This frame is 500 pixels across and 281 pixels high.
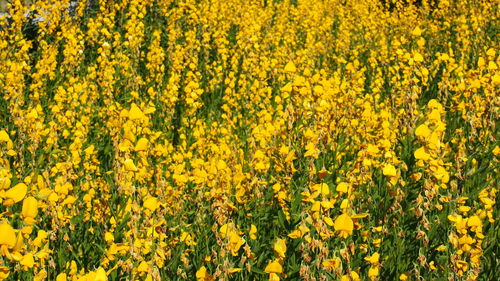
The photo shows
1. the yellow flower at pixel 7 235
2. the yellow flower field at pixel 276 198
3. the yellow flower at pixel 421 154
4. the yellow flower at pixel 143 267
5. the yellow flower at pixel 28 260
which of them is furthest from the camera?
the yellow flower at pixel 421 154

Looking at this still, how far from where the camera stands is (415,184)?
2471mm

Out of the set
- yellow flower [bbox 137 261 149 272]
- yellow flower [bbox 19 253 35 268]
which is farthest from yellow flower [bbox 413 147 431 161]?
yellow flower [bbox 19 253 35 268]

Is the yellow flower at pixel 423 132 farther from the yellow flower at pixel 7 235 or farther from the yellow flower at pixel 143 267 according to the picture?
the yellow flower at pixel 7 235

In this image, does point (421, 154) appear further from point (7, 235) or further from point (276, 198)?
point (7, 235)

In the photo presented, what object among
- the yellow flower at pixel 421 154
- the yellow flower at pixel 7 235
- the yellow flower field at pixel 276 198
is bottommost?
the yellow flower field at pixel 276 198

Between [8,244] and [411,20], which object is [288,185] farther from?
[411,20]

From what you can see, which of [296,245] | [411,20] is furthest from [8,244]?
[411,20]

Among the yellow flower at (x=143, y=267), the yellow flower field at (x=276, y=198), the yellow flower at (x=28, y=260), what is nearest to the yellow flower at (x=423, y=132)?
the yellow flower field at (x=276, y=198)

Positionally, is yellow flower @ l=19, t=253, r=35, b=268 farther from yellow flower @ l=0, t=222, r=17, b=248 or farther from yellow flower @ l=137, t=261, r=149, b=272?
yellow flower @ l=137, t=261, r=149, b=272

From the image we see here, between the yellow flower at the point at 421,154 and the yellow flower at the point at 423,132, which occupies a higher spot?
the yellow flower at the point at 423,132

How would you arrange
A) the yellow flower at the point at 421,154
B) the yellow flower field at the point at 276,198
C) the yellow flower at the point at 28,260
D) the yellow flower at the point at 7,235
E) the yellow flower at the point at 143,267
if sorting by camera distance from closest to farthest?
the yellow flower at the point at 7,235 → the yellow flower at the point at 28,260 → the yellow flower at the point at 143,267 → the yellow flower field at the point at 276,198 → the yellow flower at the point at 421,154

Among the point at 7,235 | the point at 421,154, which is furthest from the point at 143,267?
the point at 421,154

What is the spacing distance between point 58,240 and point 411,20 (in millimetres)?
6478

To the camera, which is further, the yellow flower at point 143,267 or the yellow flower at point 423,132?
the yellow flower at point 423,132
